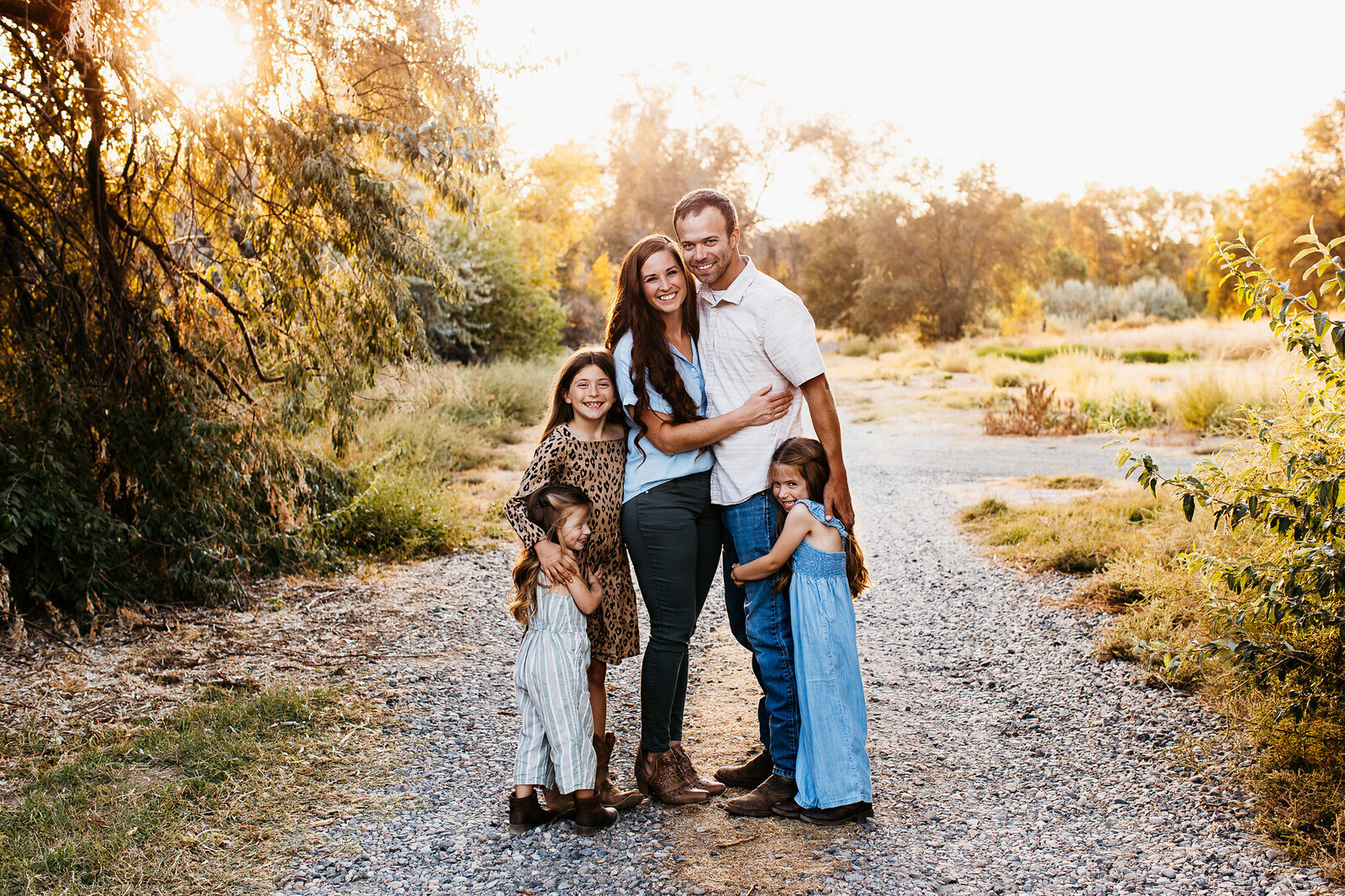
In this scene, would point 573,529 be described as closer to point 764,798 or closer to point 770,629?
point 770,629

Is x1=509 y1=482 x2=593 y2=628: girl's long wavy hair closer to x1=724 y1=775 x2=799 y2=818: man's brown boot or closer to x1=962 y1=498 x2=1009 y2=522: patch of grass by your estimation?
x1=724 y1=775 x2=799 y2=818: man's brown boot

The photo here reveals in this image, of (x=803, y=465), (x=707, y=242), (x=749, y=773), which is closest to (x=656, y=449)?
(x=803, y=465)

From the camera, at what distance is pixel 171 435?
5.45 metres

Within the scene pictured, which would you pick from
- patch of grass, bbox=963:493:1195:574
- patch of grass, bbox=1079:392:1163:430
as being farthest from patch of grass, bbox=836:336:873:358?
patch of grass, bbox=963:493:1195:574

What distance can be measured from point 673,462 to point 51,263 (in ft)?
13.6

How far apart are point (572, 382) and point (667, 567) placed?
708mm

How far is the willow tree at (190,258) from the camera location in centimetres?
506

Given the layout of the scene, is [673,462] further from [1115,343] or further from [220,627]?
[1115,343]

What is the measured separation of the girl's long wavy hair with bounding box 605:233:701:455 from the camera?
3.18m

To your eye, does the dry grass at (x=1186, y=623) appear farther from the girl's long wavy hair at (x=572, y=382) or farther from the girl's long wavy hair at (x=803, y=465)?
the girl's long wavy hair at (x=572, y=382)

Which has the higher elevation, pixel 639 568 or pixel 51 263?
pixel 51 263

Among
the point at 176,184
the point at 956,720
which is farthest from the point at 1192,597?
the point at 176,184

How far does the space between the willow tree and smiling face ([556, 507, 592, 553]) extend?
2.82 meters

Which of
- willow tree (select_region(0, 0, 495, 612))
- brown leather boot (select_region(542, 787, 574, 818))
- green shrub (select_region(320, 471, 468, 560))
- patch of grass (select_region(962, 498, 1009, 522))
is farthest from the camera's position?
patch of grass (select_region(962, 498, 1009, 522))
